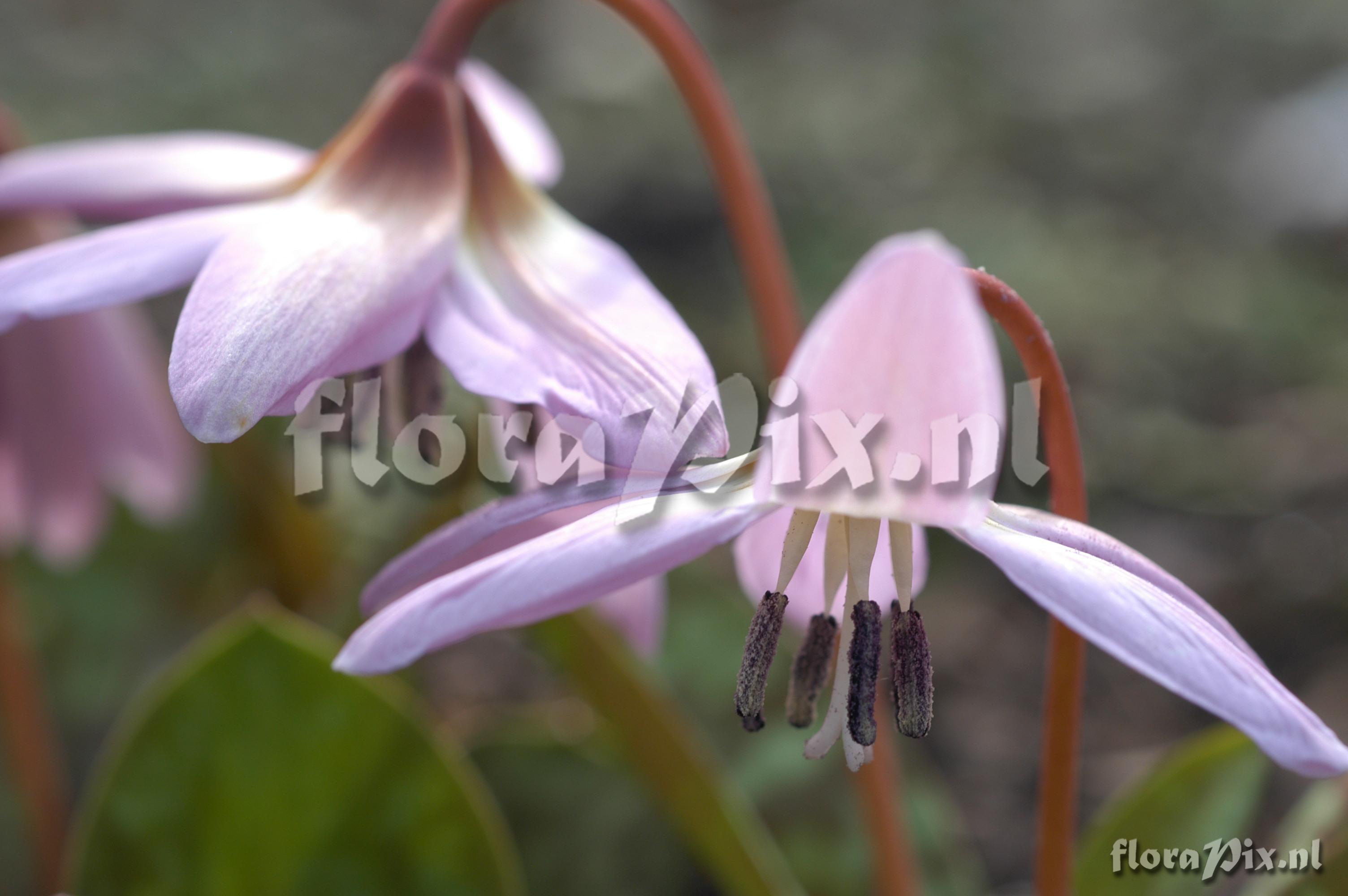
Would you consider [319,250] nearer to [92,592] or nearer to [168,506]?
[168,506]

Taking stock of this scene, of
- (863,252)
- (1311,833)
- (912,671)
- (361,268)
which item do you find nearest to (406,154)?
(361,268)

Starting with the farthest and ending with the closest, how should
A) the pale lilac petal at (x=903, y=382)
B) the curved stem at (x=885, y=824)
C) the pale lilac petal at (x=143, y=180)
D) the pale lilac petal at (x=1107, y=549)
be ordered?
the curved stem at (x=885, y=824) → the pale lilac petal at (x=143, y=180) → the pale lilac petal at (x=1107, y=549) → the pale lilac petal at (x=903, y=382)

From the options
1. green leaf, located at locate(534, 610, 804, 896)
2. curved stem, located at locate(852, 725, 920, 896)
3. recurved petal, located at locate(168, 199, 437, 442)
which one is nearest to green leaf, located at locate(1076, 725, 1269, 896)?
curved stem, located at locate(852, 725, 920, 896)

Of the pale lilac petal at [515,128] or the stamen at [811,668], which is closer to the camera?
the stamen at [811,668]

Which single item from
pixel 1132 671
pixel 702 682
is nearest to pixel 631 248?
pixel 1132 671
